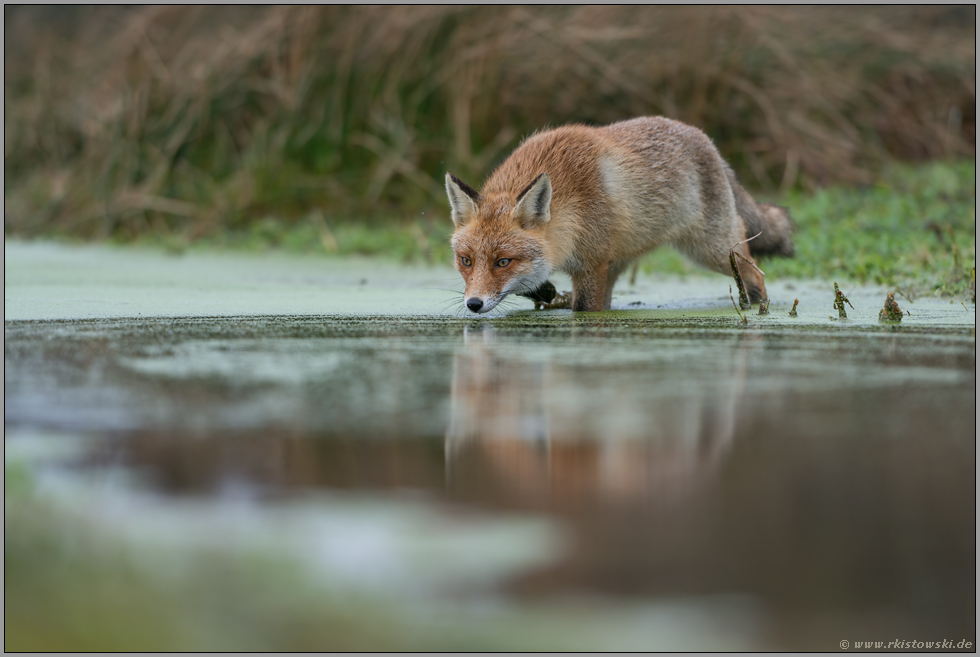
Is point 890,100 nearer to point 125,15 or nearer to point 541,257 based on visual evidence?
point 541,257

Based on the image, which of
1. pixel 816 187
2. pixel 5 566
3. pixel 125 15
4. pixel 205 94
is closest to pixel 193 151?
pixel 205 94

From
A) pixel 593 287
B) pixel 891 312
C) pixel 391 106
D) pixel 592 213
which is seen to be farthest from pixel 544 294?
pixel 391 106

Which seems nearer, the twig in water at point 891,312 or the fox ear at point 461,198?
the twig in water at point 891,312

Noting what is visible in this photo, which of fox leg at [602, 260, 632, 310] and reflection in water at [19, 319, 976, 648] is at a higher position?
fox leg at [602, 260, 632, 310]

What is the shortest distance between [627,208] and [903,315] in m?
1.55

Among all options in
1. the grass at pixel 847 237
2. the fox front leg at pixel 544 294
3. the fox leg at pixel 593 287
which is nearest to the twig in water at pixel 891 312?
the grass at pixel 847 237

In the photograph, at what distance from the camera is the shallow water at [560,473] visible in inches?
71.0

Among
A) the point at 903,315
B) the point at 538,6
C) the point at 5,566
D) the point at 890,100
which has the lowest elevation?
the point at 5,566

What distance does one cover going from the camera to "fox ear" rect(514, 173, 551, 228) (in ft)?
17.4

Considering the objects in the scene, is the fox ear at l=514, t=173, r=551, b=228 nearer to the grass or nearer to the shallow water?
the shallow water

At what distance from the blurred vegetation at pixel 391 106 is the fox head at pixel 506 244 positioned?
3.81 metres

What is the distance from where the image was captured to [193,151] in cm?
1047

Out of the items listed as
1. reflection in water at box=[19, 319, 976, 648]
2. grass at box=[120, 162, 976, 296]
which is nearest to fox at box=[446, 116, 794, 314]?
grass at box=[120, 162, 976, 296]

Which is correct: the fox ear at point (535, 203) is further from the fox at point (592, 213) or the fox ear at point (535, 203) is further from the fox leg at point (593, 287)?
the fox leg at point (593, 287)
